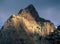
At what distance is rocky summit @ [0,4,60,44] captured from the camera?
15475 centimetres

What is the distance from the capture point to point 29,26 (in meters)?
166

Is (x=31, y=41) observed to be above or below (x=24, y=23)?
below

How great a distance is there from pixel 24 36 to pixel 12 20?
38.1 feet

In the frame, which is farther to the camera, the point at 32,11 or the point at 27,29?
the point at 32,11

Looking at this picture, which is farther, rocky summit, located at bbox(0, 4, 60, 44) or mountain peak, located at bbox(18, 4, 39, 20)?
mountain peak, located at bbox(18, 4, 39, 20)

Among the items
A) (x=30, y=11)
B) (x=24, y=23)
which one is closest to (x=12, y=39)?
(x=24, y=23)

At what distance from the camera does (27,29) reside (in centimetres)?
16325

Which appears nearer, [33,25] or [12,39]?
[12,39]

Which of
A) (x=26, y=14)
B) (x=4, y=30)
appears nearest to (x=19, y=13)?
(x=26, y=14)

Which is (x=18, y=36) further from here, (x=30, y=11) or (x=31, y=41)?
(x=30, y=11)

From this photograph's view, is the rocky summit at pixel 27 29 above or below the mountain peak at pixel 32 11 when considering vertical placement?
below

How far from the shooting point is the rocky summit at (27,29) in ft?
508

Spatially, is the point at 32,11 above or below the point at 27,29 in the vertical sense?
above

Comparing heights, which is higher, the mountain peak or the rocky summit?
the mountain peak
